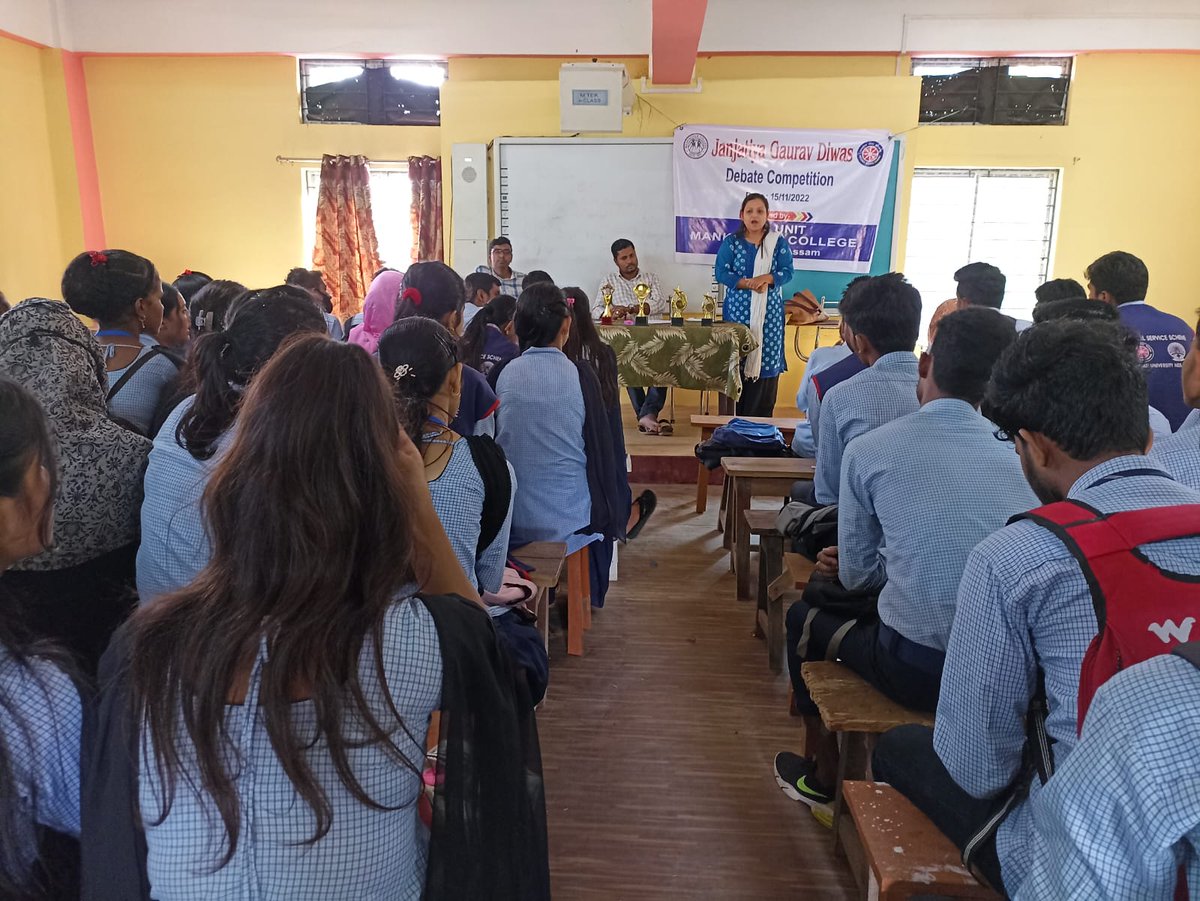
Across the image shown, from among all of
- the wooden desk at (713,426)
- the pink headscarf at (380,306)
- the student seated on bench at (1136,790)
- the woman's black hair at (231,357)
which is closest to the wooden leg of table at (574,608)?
the pink headscarf at (380,306)

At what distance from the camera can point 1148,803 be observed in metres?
0.65

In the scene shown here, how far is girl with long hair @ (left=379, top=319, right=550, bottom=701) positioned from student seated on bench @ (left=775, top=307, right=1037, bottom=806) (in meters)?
0.70

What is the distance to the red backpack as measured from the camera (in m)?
0.90

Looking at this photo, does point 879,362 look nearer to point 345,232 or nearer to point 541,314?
point 541,314

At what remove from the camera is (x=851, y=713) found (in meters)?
1.56

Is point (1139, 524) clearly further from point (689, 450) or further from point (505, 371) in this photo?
point (689, 450)

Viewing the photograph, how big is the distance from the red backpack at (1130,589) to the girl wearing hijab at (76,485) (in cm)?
152

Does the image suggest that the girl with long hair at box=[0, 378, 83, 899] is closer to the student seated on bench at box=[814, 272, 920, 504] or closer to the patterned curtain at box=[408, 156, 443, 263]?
the student seated on bench at box=[814, 272, 920, 504]

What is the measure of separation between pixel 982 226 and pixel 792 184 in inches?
68.0

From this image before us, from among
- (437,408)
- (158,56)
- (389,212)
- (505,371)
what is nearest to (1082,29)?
(389,212)

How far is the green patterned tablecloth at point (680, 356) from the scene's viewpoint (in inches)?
195

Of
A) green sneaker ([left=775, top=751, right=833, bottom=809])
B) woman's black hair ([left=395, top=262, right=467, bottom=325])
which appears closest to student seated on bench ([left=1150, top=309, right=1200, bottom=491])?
green sneaker ([left=775, top=751, right=833, bottom=809])

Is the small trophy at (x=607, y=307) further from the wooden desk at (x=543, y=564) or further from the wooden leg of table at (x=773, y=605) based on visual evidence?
the wooden desk at (x=543, y=564)

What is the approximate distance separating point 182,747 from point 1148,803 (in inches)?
34.7
